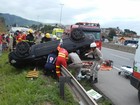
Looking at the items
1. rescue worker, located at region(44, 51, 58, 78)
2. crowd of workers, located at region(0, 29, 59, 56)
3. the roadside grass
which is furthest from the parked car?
crowd of workers, located at region(0, 29, 59, 56)

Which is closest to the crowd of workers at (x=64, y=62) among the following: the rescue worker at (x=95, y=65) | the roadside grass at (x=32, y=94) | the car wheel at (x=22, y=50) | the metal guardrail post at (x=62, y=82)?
the rescue worker at (x=95, y=65)

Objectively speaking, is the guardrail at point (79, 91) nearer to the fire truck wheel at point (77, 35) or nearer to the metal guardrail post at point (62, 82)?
the metal guardrail post at point (62, 82)

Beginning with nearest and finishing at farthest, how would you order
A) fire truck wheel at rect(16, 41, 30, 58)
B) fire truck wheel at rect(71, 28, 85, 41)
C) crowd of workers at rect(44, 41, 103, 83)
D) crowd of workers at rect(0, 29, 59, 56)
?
crowd of workers at rect(44, 41, 103, 83), fire truck wheel at rect(16, 41, 30, 58), fire truck wheel at rect(71, 28, 85, 41), crowd of workers at rect(0, 29, 59, 56)

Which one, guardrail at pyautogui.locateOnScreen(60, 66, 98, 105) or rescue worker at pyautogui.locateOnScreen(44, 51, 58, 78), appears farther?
rescue worker at pyautogui.locateOnScreen(44, 51, 58, 78)

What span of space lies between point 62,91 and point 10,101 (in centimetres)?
132

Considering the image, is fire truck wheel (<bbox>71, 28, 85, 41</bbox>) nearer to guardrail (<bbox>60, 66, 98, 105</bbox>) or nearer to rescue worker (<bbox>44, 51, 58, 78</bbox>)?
rescue worker (<bbox>44, 51, 58, 78</bbox>)

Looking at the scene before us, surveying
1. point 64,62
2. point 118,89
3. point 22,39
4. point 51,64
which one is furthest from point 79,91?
point 22,39

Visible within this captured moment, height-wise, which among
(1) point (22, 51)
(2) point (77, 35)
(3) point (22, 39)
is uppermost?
(2) point (77, 35)

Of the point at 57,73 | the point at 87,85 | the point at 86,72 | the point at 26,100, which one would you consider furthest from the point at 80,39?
the point at 26,100

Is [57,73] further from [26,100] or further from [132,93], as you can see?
[26,100]

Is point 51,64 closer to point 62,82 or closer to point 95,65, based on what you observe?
point 95,65

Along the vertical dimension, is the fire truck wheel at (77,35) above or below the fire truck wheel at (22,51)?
above

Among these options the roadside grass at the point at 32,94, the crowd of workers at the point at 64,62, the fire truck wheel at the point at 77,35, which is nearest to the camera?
the roadside grass at the point at 32,94

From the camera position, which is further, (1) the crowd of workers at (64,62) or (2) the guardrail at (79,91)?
(1) the crowd of workers at (64,62)
